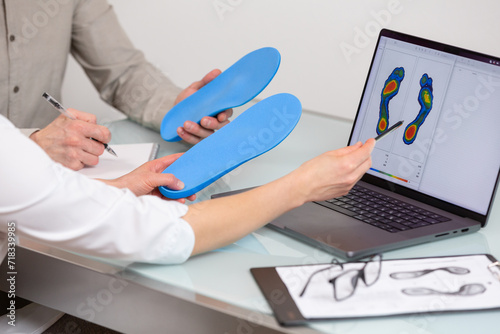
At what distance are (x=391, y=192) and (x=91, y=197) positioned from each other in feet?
1.91

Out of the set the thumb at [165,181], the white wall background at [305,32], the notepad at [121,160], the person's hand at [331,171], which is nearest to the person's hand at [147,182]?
the thumb at [165,181]

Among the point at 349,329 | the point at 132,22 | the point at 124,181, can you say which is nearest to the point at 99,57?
the point at 124,181

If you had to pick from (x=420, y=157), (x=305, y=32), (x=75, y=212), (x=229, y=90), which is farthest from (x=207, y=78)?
(x=305, y=32)

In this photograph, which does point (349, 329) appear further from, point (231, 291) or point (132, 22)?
point (132, 22)

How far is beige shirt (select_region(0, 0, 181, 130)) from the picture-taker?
1.44 meters

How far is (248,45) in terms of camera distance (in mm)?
2314

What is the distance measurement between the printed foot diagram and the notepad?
0.48m

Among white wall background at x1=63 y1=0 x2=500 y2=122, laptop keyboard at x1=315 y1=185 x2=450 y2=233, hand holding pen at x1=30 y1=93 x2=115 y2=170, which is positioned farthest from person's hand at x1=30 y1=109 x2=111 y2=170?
white wall background at x1=63 y1=0 x2=500 y2=122

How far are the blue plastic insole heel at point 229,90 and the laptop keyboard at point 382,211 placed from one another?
31cm

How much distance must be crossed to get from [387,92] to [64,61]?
918 millimetres

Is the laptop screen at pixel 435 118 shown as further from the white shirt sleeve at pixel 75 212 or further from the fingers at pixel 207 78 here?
the white shirt sleeve at pixel 75 212

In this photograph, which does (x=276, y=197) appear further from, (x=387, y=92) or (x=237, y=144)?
(x=387, y=92)

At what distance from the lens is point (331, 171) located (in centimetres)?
86

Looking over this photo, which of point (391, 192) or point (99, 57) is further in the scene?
point (99, 57)
